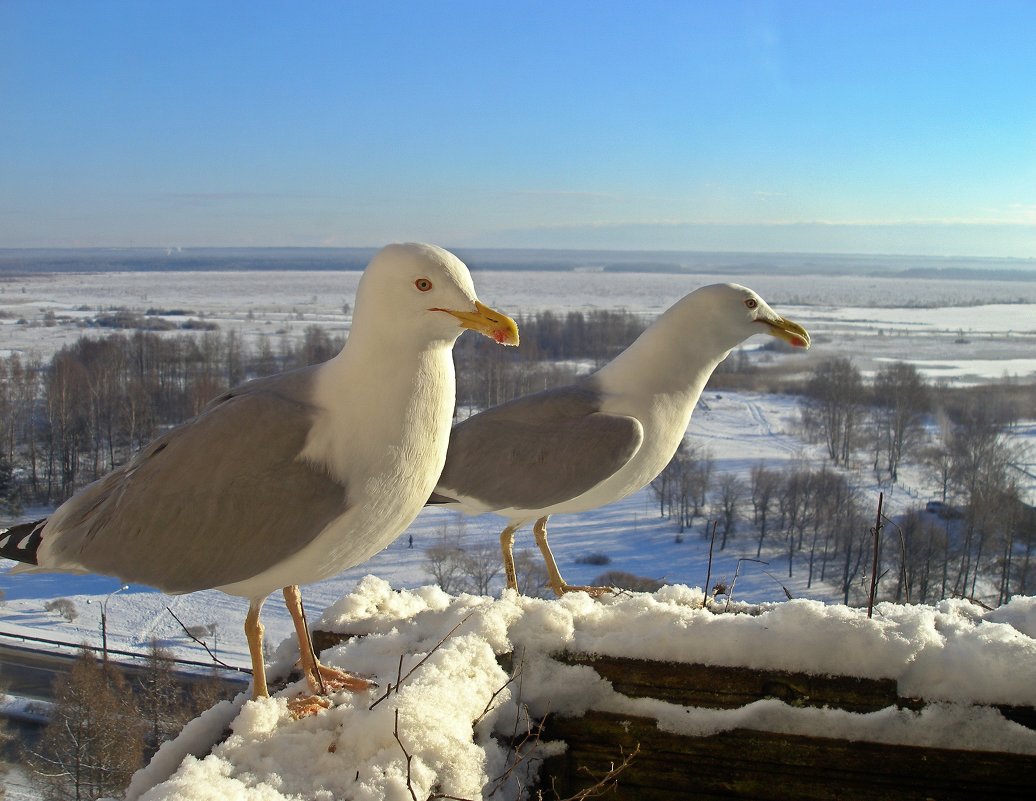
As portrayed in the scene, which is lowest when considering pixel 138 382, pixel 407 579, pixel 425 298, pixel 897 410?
pixel 407 579

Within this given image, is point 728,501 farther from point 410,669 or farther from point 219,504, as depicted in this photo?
point 219,504

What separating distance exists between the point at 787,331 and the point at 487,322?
1789mm

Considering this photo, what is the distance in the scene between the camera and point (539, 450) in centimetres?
363

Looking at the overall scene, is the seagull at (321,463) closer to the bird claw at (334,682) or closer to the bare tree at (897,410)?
the bird claw at (334,682)

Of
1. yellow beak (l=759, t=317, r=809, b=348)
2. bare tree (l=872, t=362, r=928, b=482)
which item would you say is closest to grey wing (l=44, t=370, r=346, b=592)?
yellow beak (l=759, t=317, r=809, b=348)

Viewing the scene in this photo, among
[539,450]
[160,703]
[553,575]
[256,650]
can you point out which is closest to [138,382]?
[160,703]

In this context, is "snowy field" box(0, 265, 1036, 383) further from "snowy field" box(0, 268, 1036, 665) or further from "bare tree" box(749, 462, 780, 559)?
"bare tree" box(749, 462, 780, 559)

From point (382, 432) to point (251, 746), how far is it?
0.80 m

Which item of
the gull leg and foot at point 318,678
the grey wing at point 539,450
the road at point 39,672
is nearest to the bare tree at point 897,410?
the road at point 39,672

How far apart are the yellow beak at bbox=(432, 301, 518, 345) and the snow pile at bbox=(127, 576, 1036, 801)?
2.68 feet

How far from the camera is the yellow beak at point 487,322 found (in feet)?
7.54

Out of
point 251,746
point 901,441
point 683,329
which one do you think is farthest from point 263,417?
point 901,441

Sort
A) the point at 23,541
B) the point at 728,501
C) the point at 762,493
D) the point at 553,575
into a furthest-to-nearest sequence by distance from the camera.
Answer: the point at 762,493
the point at 728,501
the point at 553,575
the point at 23,541

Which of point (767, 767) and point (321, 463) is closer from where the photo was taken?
point (767, 767)
